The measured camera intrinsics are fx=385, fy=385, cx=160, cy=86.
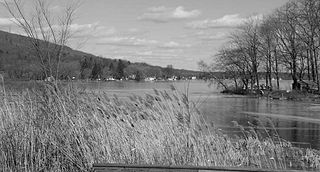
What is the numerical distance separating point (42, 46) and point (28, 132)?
464 centimetres

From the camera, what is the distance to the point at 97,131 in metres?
6.73

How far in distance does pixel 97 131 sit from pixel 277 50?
54.4 meters

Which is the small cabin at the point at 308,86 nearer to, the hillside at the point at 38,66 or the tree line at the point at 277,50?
the tree line at the point at 277,50

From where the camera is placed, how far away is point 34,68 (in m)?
10.4

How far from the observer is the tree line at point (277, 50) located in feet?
159

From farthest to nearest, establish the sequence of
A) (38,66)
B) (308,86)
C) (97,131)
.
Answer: (308,86), (38,66), (97,131)

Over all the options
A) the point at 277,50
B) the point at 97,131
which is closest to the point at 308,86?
the point at 277,50

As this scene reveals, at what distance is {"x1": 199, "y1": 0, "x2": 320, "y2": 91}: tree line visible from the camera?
159 feet

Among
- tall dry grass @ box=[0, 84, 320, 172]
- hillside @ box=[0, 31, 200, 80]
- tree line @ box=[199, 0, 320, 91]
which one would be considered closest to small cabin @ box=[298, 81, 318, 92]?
tree line @ box=[199, 0, 320, 91]

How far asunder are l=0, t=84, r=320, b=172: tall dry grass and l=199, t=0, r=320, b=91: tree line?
43.7 m

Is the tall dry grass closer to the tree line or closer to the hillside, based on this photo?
the hillside

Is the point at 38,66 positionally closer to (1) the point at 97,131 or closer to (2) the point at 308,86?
(1) the point at 97,131

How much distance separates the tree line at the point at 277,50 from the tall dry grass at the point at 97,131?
43683 millimetres

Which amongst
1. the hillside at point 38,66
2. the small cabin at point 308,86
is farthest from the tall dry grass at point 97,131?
the small cabin at point 308,86
